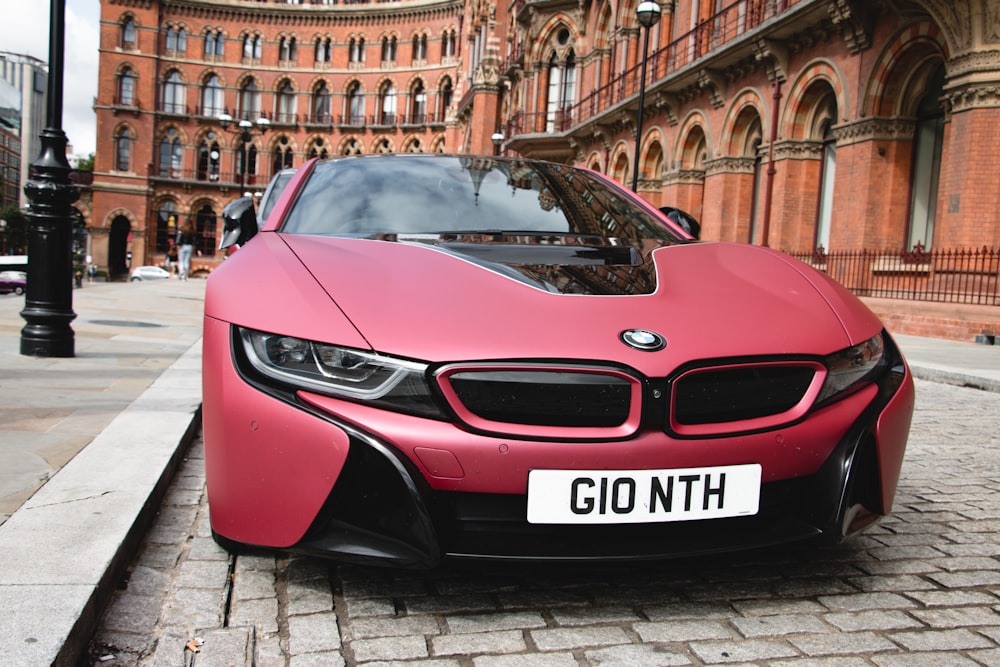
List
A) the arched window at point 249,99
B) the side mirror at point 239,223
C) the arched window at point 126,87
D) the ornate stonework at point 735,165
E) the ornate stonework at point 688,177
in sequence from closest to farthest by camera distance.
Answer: the side mirror at point 239,223, the ornate stonework at point 735,165, the ornate stonework at point 688,177, the arched window at point 126,87, the arched window at point 249,99

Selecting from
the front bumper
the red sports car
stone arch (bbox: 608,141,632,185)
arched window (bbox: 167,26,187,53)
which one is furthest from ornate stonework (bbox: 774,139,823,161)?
arched window (bbox: 167,26,187,53)

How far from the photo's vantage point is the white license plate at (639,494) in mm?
2000

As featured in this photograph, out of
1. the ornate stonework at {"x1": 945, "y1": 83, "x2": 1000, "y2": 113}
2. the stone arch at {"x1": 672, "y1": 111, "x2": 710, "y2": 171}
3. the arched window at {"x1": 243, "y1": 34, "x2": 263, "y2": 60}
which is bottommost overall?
the ornate stonework at {"x1": 945, "y1": 83, "x2": 1000, "y2": 113}

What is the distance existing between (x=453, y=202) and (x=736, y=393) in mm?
1622

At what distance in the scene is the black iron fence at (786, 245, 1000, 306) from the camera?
13219 millimetres

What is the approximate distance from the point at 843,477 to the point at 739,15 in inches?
818

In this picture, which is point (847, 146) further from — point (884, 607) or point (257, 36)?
point (257, 36)

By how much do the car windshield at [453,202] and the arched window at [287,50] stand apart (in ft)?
219

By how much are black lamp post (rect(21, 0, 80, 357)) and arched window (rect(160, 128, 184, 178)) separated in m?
61.2

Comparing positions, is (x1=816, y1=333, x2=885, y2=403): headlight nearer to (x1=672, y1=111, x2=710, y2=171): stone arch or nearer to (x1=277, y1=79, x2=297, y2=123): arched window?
(x1=672, y1=111, x2=710, y2=171): stone arch

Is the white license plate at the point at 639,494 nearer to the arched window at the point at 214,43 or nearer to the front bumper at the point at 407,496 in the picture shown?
the front bumper at the point at 407,496

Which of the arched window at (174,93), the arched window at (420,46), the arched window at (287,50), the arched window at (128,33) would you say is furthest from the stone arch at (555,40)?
the arched window at (128,33)

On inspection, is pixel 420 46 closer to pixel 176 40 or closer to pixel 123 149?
pixel 176 40

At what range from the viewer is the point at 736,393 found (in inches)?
84.7
